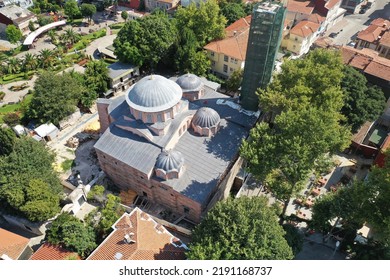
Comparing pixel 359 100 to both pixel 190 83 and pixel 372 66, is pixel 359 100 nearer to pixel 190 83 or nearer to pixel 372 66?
pixel 372 66

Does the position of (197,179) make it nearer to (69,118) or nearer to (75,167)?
(75,167)

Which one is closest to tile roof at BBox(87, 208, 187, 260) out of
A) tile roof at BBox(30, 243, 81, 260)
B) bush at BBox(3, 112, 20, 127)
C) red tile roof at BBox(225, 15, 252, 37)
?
tile roof at BBox(30, 243, 81, 260)

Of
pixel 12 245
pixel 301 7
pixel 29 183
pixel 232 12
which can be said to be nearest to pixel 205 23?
pixel 232 12

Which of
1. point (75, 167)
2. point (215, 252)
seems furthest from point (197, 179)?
point (75, 167)

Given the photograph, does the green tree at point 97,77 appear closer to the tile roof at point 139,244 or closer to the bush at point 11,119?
the bush at point 11,119

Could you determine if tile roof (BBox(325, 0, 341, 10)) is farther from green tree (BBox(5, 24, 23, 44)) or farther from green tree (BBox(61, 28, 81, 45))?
green tree (BBox(5, 24, 23, 44))

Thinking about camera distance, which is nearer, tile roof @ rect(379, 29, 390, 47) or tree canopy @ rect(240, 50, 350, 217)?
tree canopy @ rect(240, 50, 350, 217)

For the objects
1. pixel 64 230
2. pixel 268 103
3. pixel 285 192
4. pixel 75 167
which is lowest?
pixel 75 167
